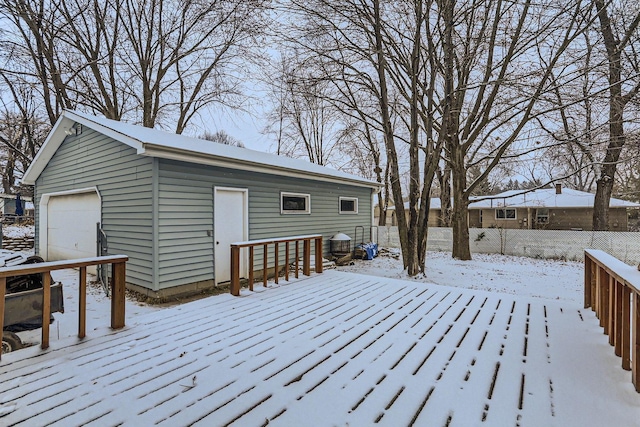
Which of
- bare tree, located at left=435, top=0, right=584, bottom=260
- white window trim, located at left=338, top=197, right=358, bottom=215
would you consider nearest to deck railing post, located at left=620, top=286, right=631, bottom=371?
bare tree, located at left=435, top=0, right=584, bottom=260

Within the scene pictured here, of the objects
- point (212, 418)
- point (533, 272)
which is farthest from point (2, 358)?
point (533, 272)

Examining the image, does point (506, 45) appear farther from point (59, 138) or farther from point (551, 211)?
point (551, 211)

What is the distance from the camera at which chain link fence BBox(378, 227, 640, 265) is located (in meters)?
9.37

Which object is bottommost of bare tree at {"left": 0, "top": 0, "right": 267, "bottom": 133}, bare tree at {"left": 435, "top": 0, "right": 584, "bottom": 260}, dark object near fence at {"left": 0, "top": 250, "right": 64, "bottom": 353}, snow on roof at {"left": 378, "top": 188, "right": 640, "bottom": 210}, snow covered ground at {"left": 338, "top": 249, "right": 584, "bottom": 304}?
snow covered ground at {"left": 338, "top": 249, "right": 584, "bottom": 304}

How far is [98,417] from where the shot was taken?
177cm

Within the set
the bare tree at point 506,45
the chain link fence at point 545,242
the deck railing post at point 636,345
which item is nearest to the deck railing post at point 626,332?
the deck railing post at point 636,345

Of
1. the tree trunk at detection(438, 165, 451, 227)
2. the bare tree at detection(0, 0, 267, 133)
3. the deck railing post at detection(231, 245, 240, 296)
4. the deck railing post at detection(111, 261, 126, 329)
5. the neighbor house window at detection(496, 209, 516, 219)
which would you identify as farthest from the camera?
the neighbor house window at detection(496, 209, 516, 219)

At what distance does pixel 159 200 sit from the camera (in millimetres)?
4996

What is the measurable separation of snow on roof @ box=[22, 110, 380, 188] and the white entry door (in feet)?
1.91

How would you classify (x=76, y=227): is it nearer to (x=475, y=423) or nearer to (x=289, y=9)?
(x=289, y=9)

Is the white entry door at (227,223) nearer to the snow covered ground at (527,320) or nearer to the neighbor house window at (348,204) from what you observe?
the snow covered ground at (527,320)

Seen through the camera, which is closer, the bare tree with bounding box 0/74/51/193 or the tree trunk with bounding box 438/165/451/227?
the bare tree with bounding box 0/74/51/193

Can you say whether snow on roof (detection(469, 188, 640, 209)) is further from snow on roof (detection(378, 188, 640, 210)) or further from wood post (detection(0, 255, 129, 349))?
wood post (detection(0, 255, 129, 349))

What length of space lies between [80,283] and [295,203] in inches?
206
